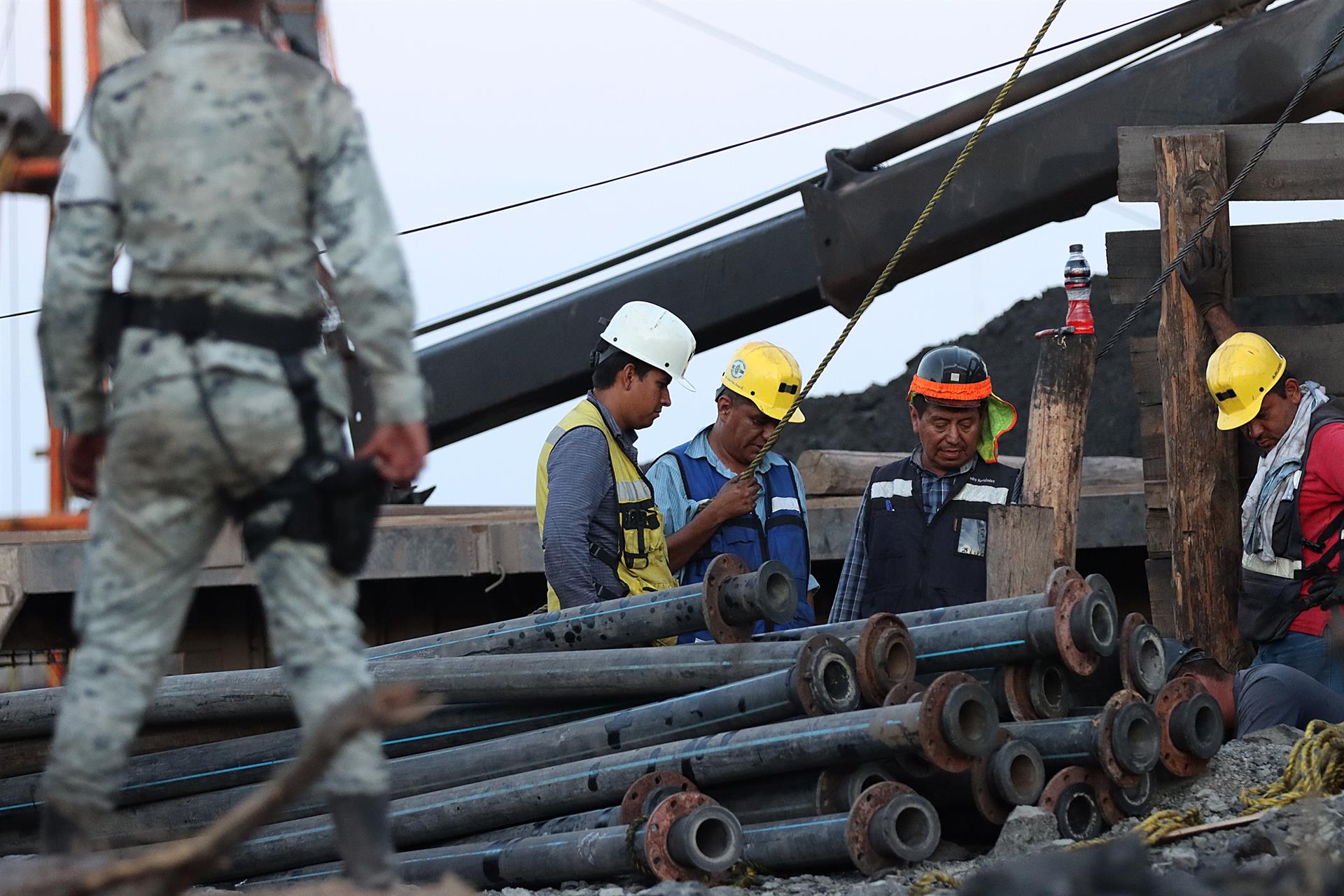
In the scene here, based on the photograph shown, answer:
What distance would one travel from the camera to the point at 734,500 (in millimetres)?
6082

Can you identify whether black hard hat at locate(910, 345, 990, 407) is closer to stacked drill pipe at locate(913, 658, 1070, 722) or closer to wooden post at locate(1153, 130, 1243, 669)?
wooden post at locate(1153, 130, 1243, 669)

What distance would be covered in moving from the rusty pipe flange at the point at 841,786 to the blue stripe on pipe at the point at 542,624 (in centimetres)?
89

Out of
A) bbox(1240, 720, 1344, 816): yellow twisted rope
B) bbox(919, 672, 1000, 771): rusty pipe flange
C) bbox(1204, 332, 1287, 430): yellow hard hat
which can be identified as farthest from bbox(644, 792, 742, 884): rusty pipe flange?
bbox(1204, 332, 1287, 430): yellow hard hat

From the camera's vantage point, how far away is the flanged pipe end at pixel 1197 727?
5.41 meters

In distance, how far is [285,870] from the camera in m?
5.61

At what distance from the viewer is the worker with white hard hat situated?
5.76 meters

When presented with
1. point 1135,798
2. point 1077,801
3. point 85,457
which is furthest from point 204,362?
point 1135,798

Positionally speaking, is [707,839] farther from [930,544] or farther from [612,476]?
[930,544]

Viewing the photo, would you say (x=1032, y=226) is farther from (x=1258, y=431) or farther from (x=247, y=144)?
(x=247, y=144)

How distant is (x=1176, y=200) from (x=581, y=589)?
3.40 metres

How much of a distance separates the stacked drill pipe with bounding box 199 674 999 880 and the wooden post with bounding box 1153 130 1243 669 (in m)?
2.59

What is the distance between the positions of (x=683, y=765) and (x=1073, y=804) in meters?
1.30

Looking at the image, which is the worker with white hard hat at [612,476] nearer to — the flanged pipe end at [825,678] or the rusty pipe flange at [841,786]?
the flanged pipe end at [825,678]

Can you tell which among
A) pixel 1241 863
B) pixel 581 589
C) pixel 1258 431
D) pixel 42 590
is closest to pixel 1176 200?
pixel 1258 431
